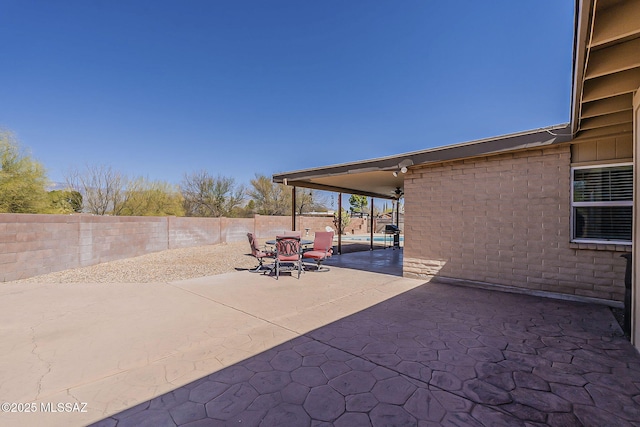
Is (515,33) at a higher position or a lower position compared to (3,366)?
higher

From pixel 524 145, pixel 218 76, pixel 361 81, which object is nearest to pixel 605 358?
pixel 524 145

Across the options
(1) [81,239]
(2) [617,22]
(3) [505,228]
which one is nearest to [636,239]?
(3) [505,228]

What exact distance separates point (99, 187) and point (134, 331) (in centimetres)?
1734

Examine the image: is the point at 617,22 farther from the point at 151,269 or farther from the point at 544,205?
the point at 151,269

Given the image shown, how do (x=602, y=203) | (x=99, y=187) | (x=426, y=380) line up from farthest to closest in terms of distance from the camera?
(x=99, y=187) < (x=602, y=203) < (x=426, y=380)

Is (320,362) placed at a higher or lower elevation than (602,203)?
lower

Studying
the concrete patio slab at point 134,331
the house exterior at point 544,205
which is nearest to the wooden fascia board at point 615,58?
the house exterior at point 544,205

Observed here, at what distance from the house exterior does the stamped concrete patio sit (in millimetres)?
670

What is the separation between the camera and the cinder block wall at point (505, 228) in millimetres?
4902

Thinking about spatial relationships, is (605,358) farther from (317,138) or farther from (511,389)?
(317,138)

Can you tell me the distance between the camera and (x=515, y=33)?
7.76 metres

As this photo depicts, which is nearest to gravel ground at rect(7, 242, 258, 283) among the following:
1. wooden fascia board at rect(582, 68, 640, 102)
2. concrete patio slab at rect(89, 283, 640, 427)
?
concrete patio slab at rect(89, 283, 640, 427)

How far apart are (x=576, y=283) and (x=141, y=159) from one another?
21.3 meters

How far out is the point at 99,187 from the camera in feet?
54.9
